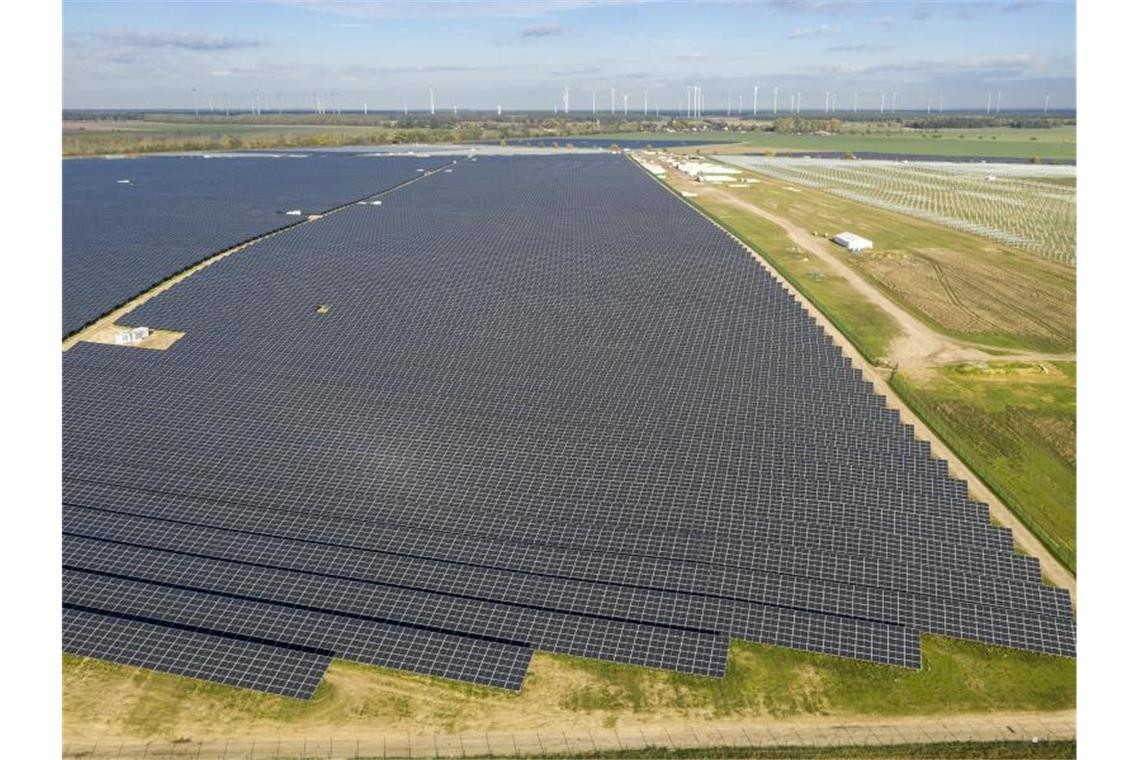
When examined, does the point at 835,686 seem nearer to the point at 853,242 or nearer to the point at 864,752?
the point at 864,752

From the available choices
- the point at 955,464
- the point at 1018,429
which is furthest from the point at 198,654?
the point at 1018,429

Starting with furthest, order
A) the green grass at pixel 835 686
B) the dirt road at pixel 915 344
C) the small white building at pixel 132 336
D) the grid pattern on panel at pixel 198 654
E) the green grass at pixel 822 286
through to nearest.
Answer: the green grass at pixel 822 286, the dirt road at pixel 915 344, the small white building at pixel 132 336, the green grass at pixel 835 686, the grid pattern on panel at pixel 198 654

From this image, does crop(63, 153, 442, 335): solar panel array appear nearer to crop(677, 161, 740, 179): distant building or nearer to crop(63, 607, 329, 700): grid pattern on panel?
crop(63, 607, 329, 700): grid pattern on panel

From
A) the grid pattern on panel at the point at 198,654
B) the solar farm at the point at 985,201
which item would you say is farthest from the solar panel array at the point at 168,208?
the solar farm at the point at 985,201

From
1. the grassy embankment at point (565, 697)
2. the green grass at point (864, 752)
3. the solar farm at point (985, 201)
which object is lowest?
the green grass at point (864, 752)

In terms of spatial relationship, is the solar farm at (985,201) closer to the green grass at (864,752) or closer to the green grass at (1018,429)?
the green grass at (1018,429)

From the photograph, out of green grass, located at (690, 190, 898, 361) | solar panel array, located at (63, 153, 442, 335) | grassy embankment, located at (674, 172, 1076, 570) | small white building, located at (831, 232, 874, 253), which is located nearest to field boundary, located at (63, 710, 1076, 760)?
grassy embankment, located at (674, 172, 1076, 570)
